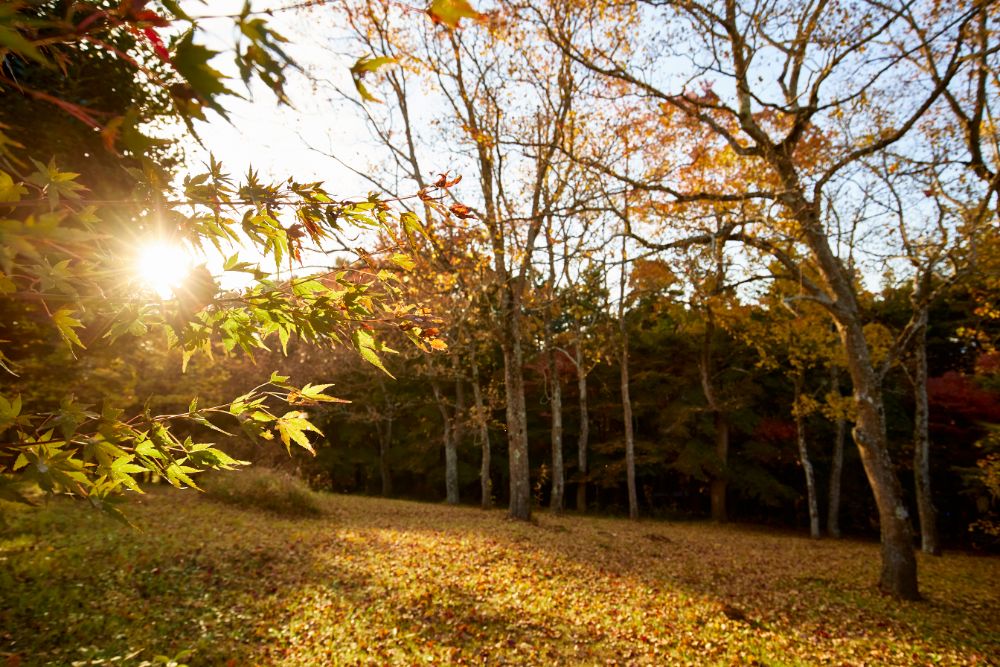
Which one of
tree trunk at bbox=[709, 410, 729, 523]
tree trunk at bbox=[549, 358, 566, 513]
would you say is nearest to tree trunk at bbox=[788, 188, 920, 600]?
tree trunk at bbox=[549, 358, 566, 513]

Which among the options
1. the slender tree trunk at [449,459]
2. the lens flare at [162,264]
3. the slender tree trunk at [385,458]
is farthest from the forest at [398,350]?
the slender tree trunk at [385,458]

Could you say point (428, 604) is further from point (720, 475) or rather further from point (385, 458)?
point (385, 458)

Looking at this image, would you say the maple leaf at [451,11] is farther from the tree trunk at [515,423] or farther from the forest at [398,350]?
the tree trunk at [515,423]

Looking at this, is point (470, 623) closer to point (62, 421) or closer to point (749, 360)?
point (62, 421)

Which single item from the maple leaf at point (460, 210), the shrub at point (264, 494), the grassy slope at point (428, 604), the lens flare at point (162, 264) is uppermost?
the maple leaf at point (460, 210)

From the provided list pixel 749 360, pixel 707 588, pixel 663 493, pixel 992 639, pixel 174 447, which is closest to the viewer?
pixel 174 447

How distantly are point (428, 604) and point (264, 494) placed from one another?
9897 millimetres

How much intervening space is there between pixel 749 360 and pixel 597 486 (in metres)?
10.5

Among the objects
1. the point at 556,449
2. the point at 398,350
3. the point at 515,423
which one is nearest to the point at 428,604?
the point at 398,350

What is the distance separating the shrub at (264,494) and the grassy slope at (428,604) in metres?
3.48

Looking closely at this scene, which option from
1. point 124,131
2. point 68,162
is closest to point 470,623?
point 124,131

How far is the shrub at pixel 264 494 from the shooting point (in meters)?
15.1

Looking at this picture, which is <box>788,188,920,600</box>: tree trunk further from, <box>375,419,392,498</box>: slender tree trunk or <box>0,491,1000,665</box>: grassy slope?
<box>375,419,392,498</box>: slender tree trunk

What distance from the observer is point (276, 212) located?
1.90 metres
